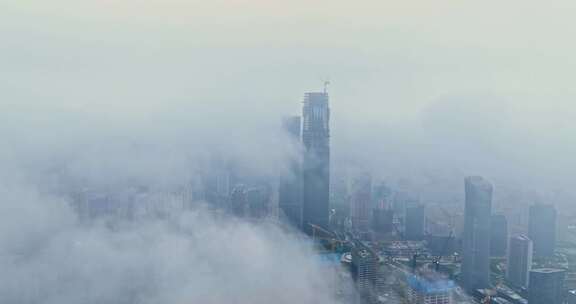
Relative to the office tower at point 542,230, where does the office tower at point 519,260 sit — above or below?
below

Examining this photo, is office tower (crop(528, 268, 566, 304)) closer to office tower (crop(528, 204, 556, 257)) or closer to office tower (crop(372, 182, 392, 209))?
office tower (crop(528, 204, 556, 257))

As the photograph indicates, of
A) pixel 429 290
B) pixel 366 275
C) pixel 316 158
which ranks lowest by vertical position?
pixel 429 290

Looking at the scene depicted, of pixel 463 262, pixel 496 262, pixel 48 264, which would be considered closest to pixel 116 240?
pixel 48 264

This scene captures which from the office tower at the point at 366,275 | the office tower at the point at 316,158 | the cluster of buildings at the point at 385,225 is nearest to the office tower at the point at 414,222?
the cluster of buildings at the point at 385,225

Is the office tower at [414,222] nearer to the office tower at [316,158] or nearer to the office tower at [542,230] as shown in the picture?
the office tower at [542,230]

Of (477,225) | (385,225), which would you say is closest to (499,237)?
(477,225)

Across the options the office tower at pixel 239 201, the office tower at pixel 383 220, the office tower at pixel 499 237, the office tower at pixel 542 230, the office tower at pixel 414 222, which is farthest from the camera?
the office tower at pixel 414 222

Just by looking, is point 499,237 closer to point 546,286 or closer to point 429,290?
point 546,286

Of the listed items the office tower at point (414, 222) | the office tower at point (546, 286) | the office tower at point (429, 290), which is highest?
the office tower at point (414, 222)
